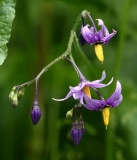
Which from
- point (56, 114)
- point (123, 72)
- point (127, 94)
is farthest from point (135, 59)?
point (56, 114)

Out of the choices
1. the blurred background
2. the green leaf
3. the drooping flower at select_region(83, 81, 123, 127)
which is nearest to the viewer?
the drooping flower at select_region(83, 81, 123, 127)

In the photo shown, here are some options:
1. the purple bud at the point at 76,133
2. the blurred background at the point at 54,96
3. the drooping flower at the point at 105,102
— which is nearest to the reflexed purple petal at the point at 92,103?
the drooping flower at the point at 105,102

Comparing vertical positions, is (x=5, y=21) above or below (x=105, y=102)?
above

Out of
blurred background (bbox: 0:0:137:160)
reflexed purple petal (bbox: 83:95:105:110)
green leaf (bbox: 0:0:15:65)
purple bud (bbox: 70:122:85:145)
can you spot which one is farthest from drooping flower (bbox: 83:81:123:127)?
blurred background (bbox: 0:0:137:160)

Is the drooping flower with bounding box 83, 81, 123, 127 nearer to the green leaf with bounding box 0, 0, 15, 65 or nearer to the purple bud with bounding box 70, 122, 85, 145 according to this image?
the purple bud with bounding box 70, 122, 85, 145

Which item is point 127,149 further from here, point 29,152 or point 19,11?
point 19,11

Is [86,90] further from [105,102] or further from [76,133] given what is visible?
[76,133]

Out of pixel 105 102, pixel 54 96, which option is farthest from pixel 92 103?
pixel 54 96
